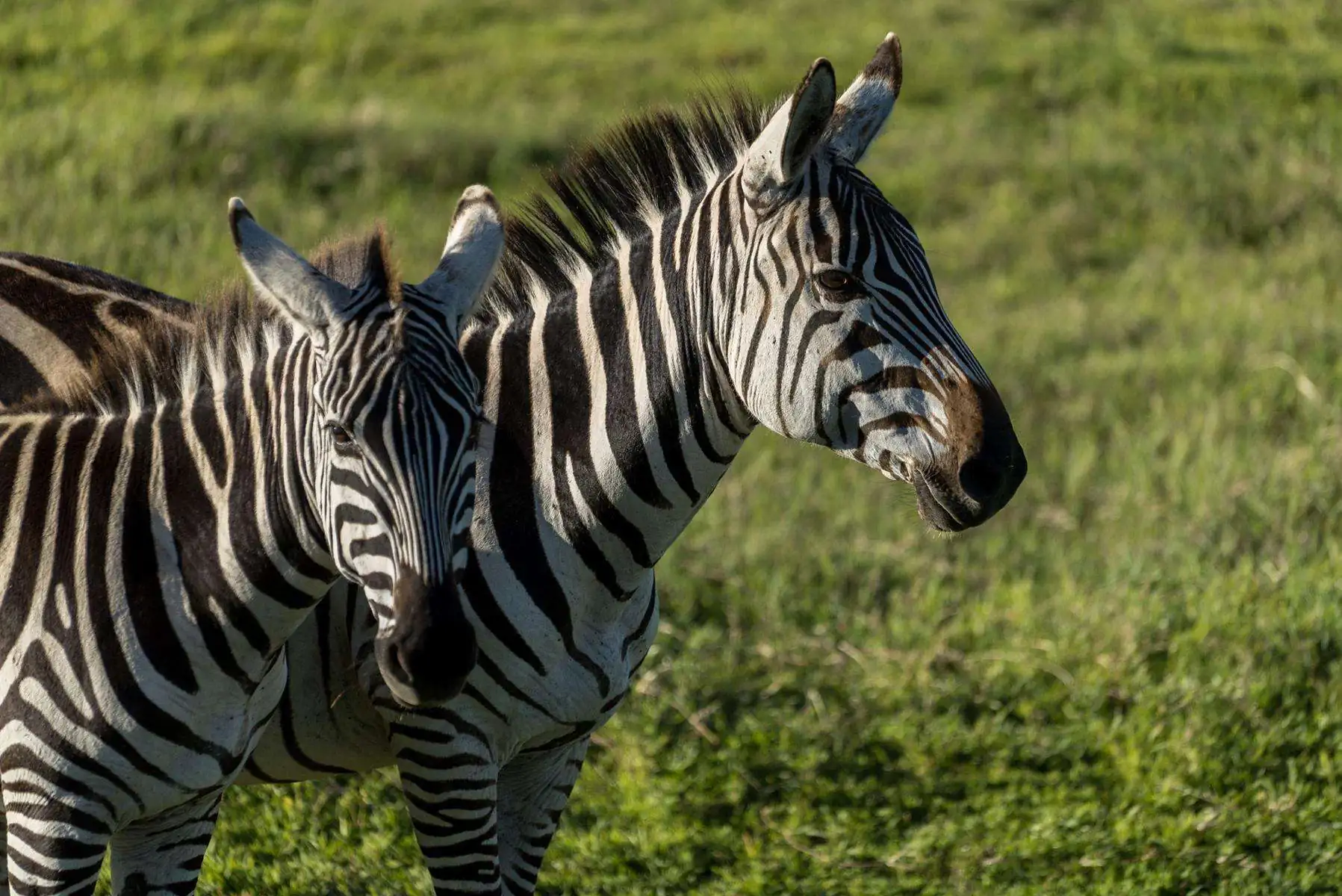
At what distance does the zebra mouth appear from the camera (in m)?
3.77

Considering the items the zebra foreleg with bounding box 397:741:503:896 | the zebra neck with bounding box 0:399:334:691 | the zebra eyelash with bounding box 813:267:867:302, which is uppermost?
the zebra eyelash with bounding box 813:267:867:302

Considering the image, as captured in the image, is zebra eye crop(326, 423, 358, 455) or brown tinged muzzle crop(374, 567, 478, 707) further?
zebra eye crop(326, 423, 358, 455)

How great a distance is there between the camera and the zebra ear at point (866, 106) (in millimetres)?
4082

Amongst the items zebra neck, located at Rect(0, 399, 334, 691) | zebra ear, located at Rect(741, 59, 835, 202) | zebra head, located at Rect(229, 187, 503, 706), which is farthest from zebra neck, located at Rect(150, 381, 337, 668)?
zebra ear, located at Rect(741, 59, 835, 202)

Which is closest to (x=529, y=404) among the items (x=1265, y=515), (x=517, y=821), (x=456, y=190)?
(x=517, y=821)

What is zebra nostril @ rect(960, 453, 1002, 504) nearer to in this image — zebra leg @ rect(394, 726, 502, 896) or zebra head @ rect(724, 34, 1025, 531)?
zebra head @ rect(724, 34, 1025, 531)

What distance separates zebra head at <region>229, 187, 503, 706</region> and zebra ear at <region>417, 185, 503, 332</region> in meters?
0.03

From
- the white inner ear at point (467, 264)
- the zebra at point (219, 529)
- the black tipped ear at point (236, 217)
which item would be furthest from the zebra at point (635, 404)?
the black tipped ear at point (236, 217)

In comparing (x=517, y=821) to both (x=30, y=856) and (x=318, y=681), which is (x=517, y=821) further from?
(x=30, y=856)

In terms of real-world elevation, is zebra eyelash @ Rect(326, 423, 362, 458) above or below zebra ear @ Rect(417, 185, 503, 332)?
below

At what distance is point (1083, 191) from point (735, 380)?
10.1 metres

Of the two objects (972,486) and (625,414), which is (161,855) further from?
(972,486)

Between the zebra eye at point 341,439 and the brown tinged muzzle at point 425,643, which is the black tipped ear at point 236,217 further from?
the brown tinged muzzle at point 425,643

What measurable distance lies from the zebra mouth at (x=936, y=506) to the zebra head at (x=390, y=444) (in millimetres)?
1160
